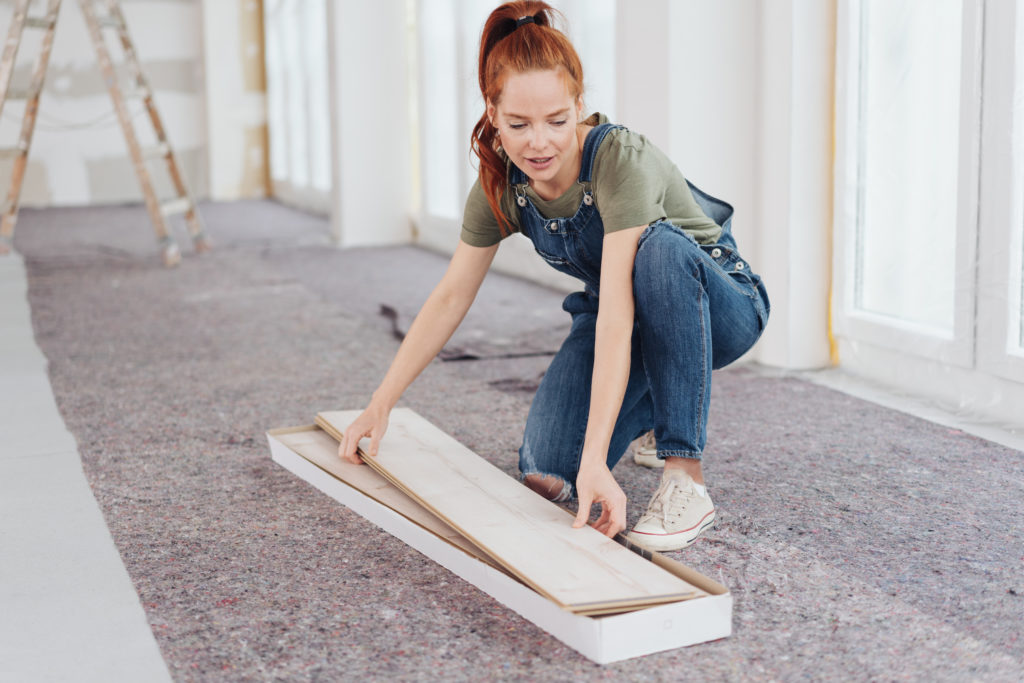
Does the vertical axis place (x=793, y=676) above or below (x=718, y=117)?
below

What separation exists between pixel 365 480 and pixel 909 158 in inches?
55.6

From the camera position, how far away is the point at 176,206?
5023 millimetres

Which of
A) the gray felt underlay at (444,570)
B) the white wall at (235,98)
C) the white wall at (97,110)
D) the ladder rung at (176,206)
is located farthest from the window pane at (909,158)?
the white wall at (97,110)

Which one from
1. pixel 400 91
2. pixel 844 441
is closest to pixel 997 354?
pixel 844 441

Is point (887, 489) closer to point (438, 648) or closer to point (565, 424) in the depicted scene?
point (565, 424)

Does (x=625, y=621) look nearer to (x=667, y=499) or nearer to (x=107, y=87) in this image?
(x=667, y=499)

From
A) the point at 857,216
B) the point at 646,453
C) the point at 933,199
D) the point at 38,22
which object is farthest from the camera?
the point at 38,22

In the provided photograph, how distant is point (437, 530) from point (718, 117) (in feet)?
4.95

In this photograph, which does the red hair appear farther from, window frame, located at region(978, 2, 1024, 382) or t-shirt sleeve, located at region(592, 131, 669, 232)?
window frame, located at region(978, 2, 1024, 382)

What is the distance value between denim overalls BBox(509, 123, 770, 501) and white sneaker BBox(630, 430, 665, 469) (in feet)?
0.45

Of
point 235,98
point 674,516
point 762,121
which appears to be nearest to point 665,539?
point 674,516

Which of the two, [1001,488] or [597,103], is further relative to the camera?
[597,103]

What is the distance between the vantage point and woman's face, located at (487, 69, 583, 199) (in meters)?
1.37

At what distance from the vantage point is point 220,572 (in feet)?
4.76
